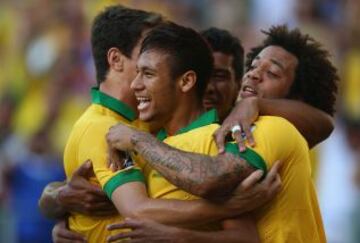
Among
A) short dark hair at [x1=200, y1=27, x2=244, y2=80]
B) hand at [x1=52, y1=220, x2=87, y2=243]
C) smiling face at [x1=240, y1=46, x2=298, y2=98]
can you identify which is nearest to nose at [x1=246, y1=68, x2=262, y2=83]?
smiling face at [x1=240, y1=46, x2=298, y2=98]

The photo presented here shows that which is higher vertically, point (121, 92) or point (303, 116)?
point (121, 92)

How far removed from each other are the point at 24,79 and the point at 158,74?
26.9 feet

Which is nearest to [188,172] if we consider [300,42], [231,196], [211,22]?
[231,196]

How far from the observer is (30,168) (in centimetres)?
1138

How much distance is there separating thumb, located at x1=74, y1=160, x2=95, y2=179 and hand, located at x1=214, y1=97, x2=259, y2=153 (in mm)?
696

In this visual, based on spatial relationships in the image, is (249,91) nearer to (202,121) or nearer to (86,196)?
(202,121)

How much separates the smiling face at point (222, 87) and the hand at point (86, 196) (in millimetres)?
851

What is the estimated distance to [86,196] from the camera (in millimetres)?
5984

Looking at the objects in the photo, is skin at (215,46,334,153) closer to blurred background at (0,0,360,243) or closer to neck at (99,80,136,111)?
neck at (99,80,136,111)

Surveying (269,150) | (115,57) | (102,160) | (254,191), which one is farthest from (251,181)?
(115,57)

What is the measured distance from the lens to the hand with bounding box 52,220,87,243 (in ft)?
20.2

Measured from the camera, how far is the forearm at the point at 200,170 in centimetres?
537

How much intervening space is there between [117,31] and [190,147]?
3.16 ft

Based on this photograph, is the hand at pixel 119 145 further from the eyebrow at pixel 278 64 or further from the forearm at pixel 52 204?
the eyebrow at pixel 278 64
